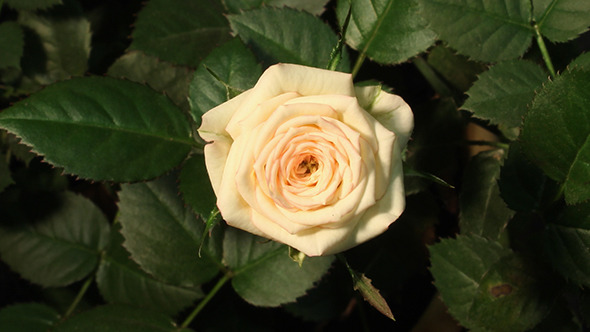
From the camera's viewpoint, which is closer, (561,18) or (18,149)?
(561,18)

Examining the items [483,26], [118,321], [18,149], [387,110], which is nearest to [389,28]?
[483,26]

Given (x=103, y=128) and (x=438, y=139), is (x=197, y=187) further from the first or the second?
(x=438, y=139)

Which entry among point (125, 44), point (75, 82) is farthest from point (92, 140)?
point (125, 44)

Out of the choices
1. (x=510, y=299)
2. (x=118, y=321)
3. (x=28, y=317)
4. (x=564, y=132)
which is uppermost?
(x=564, y=132)

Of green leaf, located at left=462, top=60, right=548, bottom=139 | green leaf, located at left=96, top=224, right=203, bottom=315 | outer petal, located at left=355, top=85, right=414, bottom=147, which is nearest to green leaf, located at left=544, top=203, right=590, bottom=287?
green leaf, located at left=462, top=60, right=548, bottom=139

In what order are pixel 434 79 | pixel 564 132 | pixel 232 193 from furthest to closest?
pixel 434 79 < pixel 564 132 < pixel 232 193

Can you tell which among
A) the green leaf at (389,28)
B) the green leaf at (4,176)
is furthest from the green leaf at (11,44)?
the green leaf at (389,28)
